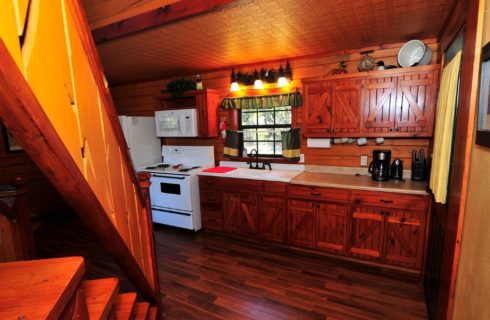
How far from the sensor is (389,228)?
2629mm

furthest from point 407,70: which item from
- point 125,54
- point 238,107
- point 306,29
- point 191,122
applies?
point 125,54

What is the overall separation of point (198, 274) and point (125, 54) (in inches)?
105

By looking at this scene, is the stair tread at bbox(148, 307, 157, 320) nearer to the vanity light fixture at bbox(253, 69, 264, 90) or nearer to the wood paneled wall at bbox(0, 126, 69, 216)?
the vanity light fixture at bbox(253, 69, 264, 90)

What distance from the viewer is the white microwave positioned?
157 inches

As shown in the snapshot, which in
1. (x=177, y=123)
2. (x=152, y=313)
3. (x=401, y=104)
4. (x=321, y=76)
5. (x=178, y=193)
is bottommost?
(x=152, y=313)

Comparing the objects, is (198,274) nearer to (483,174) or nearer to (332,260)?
(332,260)

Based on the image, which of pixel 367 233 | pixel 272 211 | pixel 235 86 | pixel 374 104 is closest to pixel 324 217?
pixel 367 233

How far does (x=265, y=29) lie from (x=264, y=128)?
5.44 ft

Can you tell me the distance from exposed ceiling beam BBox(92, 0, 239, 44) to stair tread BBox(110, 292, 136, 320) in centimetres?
207

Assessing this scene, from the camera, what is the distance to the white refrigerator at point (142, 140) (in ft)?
13.5

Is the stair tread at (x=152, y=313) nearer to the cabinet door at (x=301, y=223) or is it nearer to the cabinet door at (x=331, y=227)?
the cabinet door at (x=301, y=223)

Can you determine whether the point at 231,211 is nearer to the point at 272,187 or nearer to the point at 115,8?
the point at 272,187

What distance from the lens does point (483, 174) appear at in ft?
3.64

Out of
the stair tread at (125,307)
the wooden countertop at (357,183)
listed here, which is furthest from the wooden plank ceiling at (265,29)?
the stair tread at (125,307)
